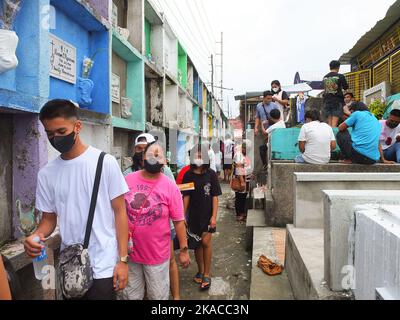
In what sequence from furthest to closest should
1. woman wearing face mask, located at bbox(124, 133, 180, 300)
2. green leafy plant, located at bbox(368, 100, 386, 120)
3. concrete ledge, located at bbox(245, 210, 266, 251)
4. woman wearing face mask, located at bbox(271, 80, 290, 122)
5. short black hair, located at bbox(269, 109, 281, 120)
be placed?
green leafy plant, located at bbox(368, 100, 386, 120) → woman wearing face mask, located at bbox(271, 80, 290, 122) → short black hair, located at bbox(269, 109, 281, 120) → concrete ledge, located at bbox(245, 210, 266, 251) → woman wearing face mask, located at bbox(124, 133, 180, 300)

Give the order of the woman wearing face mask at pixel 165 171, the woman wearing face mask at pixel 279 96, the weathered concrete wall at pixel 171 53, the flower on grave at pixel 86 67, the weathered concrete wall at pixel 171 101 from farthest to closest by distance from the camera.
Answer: the weathered concrete wall at pixel 171 101
the weathered concrete wall at pixel 171 53
the woman wearing face mask at pixel 279 96
the flower on grave at pixel 86 67
the woman wearing face mask at pixel 165 171

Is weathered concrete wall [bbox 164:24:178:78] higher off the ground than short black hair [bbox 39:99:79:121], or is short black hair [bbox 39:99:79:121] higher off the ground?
weathered concrete wall [bbox 164:24:178:78]

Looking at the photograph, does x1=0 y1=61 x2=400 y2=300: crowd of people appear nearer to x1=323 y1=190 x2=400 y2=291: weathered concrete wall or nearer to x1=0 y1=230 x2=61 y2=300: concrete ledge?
x1=0 y1=230 x2=61 y2=300: concrete ledge

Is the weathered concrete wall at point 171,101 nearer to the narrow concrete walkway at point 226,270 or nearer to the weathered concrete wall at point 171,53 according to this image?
the weathered concrete wall at point 171,53

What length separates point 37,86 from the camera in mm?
3395

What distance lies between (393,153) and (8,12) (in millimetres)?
6544

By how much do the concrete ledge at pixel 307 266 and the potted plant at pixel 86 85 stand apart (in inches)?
143

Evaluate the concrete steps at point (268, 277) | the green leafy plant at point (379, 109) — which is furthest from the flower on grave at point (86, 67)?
the green leafy plant at point (379, 109)

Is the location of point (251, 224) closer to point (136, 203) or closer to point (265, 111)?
point (136, 203)

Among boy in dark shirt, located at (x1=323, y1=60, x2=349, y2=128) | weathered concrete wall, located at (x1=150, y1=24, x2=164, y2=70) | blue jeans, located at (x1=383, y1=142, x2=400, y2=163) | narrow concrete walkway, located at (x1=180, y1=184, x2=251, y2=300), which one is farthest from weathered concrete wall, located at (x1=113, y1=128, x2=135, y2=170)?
blue jeans, located at (x1=383, y1=142, x2=400, y2=163)

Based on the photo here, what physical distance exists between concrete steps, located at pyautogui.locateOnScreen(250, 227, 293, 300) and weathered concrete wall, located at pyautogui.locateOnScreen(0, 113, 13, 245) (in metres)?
2.64

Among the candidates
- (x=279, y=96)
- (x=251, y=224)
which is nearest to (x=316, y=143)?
(x=251, y=224)

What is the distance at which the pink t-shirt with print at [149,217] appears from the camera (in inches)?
115

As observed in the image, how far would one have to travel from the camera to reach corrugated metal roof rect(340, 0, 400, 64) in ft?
33.9
